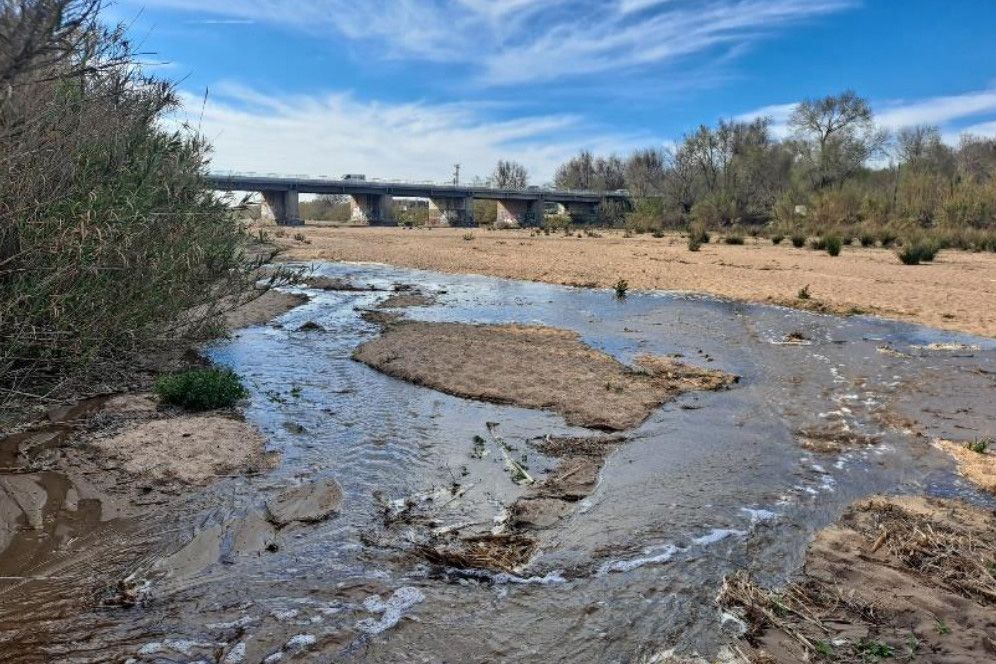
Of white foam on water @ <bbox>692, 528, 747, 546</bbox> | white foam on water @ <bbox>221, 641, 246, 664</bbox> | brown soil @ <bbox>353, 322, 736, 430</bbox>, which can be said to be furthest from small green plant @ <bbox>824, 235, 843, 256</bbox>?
white foam on water @ <bbox>221, 641, 246, 664</bbox>

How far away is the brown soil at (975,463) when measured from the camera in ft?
23.5

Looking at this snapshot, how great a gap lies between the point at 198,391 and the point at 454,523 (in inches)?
185

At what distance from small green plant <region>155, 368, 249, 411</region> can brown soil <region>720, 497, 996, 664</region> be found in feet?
22.6

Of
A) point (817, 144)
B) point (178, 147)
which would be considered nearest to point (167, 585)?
point (178, 147)

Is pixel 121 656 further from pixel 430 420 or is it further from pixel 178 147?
pixel 178 147

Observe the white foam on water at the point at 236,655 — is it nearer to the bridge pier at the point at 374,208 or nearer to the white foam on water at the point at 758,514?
the white foam on water at the point at 758,514

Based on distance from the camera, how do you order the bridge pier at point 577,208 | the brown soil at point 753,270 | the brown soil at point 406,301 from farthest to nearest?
the bridge pier at point 577,208 < the brown soil at point 406,301 < the brown soil at point 753,270

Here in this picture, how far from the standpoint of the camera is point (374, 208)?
81000mm

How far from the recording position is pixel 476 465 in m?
7.71

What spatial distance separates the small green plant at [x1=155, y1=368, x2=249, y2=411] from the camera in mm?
9141

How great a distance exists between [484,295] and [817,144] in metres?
50.6

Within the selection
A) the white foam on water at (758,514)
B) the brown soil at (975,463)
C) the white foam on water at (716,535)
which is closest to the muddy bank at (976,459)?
the brown soil at (975,463)

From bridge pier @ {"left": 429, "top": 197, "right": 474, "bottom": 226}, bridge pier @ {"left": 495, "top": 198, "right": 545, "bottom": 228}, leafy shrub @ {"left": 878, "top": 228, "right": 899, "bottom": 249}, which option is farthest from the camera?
bridge pier @ {"left": 495, "top": 198, "right": 545, "bottom": 228}

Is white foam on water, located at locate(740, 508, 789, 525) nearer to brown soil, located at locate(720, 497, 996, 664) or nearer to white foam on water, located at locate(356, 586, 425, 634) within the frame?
brown soil, located at locate(720, 497, 996, 664)
